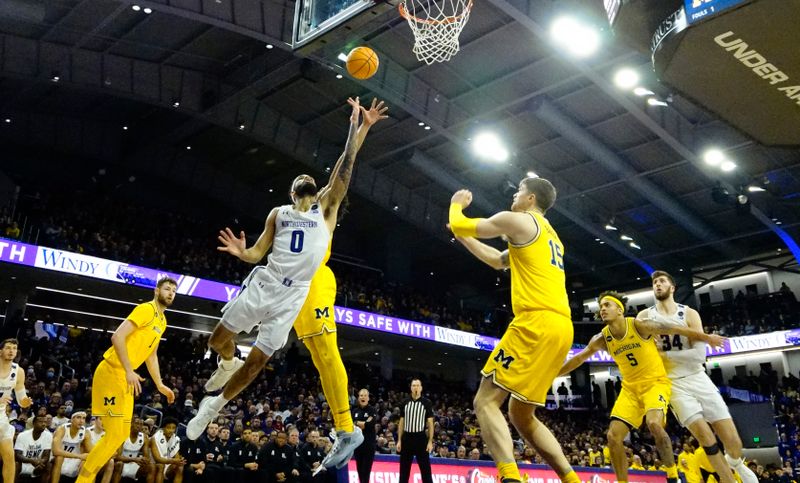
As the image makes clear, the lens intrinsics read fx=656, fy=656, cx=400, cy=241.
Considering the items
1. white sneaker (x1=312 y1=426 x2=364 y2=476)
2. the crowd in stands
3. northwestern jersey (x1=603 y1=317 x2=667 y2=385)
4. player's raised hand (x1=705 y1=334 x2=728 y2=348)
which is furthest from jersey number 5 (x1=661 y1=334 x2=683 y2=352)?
the crowd in stands

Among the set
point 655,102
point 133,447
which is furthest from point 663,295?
point 655,102

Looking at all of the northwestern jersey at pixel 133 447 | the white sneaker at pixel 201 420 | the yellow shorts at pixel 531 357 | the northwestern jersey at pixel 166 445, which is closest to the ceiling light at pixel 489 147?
the northwestern jersey at pixel 166 445

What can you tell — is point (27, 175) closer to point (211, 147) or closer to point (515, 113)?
point (211, 147)

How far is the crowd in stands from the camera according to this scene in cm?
1200

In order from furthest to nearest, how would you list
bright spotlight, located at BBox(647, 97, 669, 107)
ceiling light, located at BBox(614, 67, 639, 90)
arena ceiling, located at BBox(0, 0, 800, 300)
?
bright spotlight, located at BBox(647, 97, 669, 107), arena ceiling, located at BBox(0, 0, 800, 300), ceiling light, located at BBox(614, 67, 639, 90)

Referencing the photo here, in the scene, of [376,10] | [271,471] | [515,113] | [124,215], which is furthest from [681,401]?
[124,215]

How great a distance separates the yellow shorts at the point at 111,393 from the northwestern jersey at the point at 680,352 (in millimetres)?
5494

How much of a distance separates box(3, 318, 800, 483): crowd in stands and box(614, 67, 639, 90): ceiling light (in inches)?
405

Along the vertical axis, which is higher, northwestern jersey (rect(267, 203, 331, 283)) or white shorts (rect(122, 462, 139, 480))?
northwestern jersey (rect(267, 203, 331, 283))

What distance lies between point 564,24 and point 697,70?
434 inches

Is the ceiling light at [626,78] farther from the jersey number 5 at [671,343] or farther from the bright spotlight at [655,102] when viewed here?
the jersey number 5 at [671,343]

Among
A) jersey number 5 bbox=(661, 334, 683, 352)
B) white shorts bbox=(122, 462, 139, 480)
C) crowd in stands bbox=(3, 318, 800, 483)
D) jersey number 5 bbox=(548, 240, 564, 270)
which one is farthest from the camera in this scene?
crowd in stands bbox=(3, 318, 800, 483)

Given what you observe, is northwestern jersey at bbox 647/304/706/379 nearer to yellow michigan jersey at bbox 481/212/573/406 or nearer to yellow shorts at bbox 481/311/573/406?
yellow michigan jersey at bbox 481/212/573/406

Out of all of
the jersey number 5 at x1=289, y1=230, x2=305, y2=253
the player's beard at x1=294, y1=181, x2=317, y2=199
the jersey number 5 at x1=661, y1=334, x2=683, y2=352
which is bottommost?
the jersey number 5 at x1=661, y1=334, x2=683, y2=352
